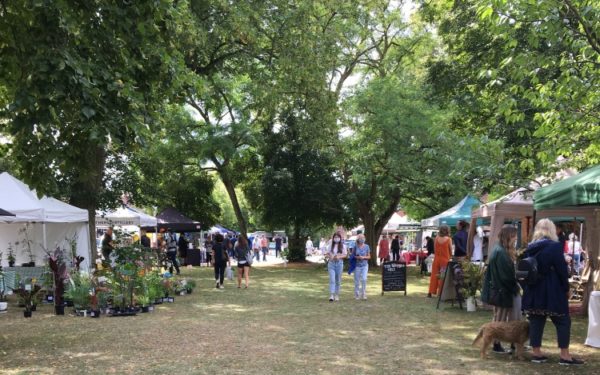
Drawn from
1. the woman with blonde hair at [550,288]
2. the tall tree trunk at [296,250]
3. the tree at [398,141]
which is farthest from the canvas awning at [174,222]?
the woman with blonde hair at [550,288]

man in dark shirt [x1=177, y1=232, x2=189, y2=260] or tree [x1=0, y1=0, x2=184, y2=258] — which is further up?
tree [x1=0, y1=0, x2=184, y2=258]

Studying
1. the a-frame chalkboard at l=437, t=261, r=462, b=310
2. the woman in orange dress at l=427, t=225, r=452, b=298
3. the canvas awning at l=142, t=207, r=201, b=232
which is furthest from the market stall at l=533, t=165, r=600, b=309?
the canvas awning at l=142, t=207, r=201, b=232

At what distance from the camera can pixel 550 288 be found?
625cm

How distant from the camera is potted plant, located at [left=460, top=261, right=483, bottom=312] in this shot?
35.6 feet

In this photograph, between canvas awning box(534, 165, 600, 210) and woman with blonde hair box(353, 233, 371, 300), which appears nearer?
canvas awning box(534, 165, 600, 210)

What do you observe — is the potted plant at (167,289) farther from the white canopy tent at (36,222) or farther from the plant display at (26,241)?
the plant display at (26,241)

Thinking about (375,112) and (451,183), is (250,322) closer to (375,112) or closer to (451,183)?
(451,183)

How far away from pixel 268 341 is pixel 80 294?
4660mm

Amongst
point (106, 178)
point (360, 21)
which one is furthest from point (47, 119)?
point (360, 21)

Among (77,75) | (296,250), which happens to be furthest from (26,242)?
(296,250)

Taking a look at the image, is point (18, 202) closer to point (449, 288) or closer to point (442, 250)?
point (442, 250)

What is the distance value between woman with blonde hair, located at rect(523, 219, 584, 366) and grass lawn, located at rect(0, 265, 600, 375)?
0.44m

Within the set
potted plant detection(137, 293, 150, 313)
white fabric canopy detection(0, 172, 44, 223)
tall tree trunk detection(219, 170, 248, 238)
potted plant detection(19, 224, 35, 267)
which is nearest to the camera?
potted plant detection(137, 293, 150, 313)

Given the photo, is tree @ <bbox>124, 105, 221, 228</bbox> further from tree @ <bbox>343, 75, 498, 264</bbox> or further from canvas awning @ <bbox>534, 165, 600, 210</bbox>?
canvas awning @ <bbox>534, 165, 600, 210</bbox>
